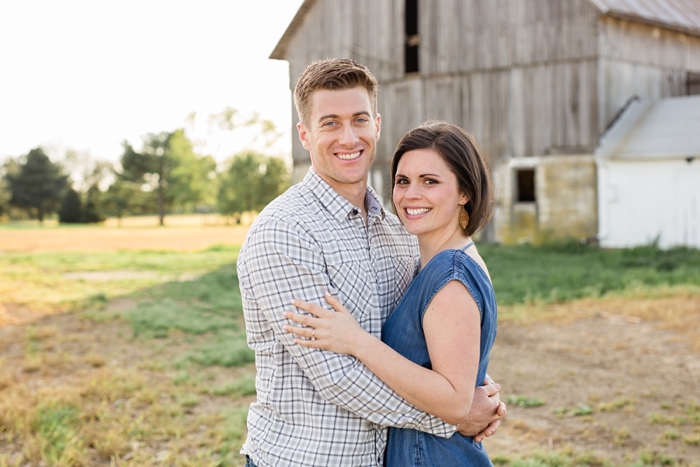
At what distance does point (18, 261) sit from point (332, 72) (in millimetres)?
18751

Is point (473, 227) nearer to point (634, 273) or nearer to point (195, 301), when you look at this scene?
point (195, 301)

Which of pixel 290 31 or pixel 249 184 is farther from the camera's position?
pixel 249 184

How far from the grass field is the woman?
2.89 metres

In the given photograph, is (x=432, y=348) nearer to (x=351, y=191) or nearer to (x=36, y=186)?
(x=351, y=191)

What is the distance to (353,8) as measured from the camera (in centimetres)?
1983

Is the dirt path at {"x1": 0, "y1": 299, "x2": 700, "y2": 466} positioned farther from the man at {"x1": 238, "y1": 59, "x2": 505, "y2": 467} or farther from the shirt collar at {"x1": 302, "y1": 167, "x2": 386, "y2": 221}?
the shirt collar at {"x1": 302, "y1": 167, "x2": 386, "y2": 221}

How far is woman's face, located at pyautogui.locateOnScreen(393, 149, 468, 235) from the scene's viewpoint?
2549 millimetres

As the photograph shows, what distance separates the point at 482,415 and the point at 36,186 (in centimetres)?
5609

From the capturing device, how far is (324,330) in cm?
222

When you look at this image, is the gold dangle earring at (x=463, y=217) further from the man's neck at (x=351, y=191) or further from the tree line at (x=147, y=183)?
the tree line at (x=147, y=183)

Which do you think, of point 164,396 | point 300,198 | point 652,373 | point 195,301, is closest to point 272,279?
point 300,198

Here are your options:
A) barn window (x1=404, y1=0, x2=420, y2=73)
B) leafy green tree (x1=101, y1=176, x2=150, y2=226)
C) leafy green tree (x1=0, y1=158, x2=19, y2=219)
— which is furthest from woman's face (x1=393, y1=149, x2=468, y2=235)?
leafy green tree (x1=0, y1=158, x2=19, y2=219)

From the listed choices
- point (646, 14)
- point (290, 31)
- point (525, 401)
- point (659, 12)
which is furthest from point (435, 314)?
point (659, 12)

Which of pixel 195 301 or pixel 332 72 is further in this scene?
pixel 195 301
